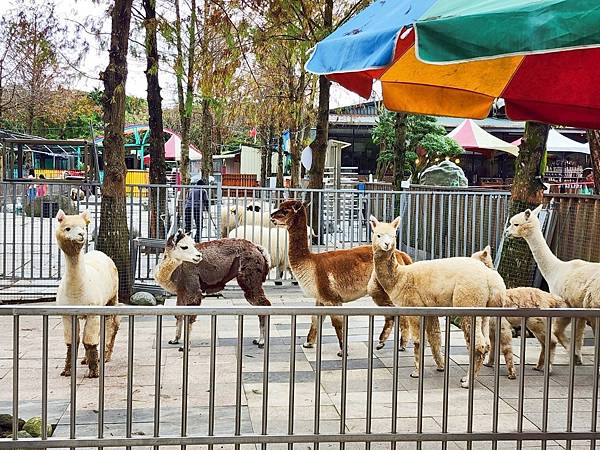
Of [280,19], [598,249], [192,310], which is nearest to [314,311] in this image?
[192,310]

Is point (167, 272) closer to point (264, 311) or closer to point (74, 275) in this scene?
point (74, 275)

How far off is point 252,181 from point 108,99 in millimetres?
30967

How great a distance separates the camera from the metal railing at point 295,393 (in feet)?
11.8

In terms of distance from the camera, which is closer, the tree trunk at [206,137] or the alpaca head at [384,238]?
the alpaca head at [384,238]

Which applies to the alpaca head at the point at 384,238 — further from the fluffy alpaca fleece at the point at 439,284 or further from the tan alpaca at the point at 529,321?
the tan alpaca at the point at 529,321

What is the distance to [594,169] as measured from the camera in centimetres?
1079

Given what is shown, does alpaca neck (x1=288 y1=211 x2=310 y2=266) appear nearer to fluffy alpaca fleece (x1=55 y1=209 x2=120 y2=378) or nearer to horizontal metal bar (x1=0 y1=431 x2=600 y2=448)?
fluffy alpaca fleece (x1=55 y1=209 x2=120 y2=378)

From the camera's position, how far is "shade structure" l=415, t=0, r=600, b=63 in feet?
10.6

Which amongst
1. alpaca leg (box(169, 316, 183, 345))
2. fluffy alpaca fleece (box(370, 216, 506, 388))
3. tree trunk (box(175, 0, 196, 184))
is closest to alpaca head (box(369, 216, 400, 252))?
fluffy alpaca fleece (box(370, 216, 506, 388))

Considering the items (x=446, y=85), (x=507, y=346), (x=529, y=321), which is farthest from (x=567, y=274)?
(x=446, y=85)

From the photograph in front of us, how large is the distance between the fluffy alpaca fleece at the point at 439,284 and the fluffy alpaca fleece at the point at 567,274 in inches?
35.6

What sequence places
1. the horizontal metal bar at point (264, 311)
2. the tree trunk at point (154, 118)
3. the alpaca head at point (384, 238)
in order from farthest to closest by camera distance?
the tree trunk at point (154, 118), the alpaca head at point (384, 238), the horizontal metal bar at point (264, 311)

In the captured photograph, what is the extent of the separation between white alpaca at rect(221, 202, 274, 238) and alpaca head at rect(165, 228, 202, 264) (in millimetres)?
4039

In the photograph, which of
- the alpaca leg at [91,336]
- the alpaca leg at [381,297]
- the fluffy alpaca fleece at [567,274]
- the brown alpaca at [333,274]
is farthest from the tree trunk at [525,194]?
the alpaca leg at [91,336]
